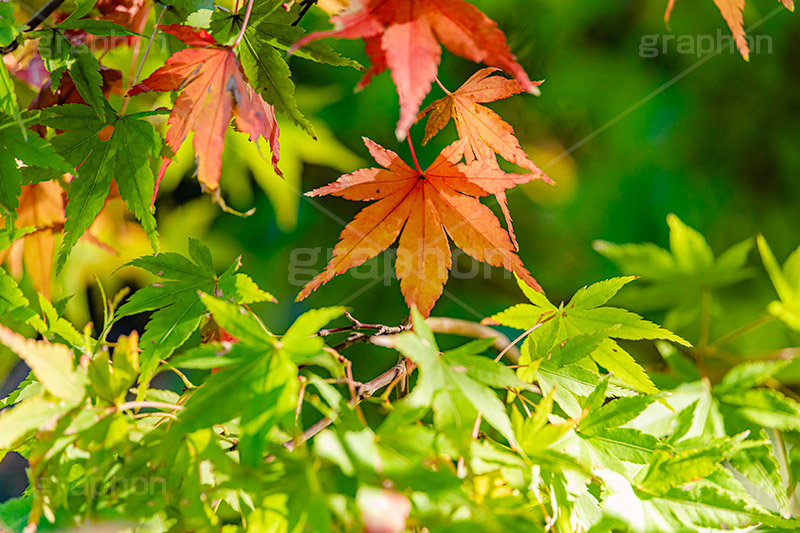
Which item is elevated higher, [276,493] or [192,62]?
[192,62]

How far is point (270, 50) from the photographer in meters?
0.49

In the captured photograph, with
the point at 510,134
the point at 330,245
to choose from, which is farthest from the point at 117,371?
the point at 330,245

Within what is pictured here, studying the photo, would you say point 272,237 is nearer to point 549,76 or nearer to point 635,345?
point 549,76

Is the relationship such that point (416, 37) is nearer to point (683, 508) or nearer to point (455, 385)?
point (455, 385)

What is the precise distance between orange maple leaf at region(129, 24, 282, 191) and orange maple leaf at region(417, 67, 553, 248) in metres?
0.19

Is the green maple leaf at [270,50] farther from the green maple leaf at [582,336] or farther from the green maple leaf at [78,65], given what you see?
the green maple leaf at [582,336]

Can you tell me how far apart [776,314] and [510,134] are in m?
0.44

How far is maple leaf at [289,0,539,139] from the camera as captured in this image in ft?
1.15

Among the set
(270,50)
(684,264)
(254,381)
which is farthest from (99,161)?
(684,264)

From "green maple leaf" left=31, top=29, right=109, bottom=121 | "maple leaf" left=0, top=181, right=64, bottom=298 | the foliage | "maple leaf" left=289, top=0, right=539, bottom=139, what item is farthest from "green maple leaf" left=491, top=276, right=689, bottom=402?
"maple leaf" left=0, top=181, right=64, bottom=298

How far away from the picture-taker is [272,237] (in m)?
1.61

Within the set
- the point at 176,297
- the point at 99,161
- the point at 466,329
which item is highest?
the point at 99,161

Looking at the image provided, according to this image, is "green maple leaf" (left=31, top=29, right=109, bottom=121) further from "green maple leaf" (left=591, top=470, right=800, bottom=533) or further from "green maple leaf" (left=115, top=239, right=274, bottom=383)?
"green maple leaf" (left=591, top=470, right=800, bottom=533)

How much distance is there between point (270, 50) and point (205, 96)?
9 cm
